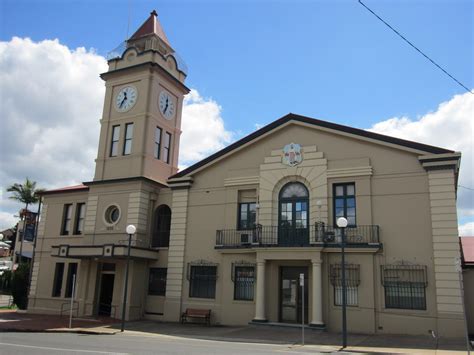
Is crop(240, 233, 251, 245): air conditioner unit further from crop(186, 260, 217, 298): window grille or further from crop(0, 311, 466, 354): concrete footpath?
crop(0, 311, 466, 354): concrete footpath

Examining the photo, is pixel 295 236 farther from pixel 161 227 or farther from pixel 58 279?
pixel 58 279

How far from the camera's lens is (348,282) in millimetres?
20391

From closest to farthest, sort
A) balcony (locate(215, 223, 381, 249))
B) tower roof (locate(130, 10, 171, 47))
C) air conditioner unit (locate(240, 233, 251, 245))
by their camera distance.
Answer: balcony (locate(215, 223, 381, 249)), air conditioner unit (locate(240, 233, 251, 245)), tower roof (locate(130, 10, 171, 47))

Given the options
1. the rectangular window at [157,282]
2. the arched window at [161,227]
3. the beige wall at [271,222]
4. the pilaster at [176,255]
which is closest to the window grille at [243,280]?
the beige wall at [271,222]

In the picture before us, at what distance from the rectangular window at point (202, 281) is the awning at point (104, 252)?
2666 mm

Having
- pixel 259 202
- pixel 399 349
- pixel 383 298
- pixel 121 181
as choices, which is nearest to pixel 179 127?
pixel 121 181

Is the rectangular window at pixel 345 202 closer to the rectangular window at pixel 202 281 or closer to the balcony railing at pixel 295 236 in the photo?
the balcony railing at pixel 295 236

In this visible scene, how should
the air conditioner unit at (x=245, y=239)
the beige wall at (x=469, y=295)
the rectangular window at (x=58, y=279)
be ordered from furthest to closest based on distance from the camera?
the rectangular window at (x=58, y=279) → the air conditioner unit at (x=245, y=239) → the beige wall at (x=469, y=295)

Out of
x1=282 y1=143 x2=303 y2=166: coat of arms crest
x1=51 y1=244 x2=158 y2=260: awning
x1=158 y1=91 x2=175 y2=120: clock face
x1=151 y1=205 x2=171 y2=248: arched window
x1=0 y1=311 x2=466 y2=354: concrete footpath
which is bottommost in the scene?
x1=0 y1=311 x2=466 y2=354: concrete footpath

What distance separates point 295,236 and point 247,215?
3.11m

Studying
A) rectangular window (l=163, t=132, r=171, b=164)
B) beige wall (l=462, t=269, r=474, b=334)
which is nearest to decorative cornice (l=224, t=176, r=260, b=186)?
rectangular window (l=163, t=132, r=171, b=164)

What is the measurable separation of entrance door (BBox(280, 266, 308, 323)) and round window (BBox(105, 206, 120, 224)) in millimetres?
10581

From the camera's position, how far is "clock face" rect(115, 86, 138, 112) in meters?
28.6

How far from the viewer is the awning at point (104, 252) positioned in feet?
78.6
